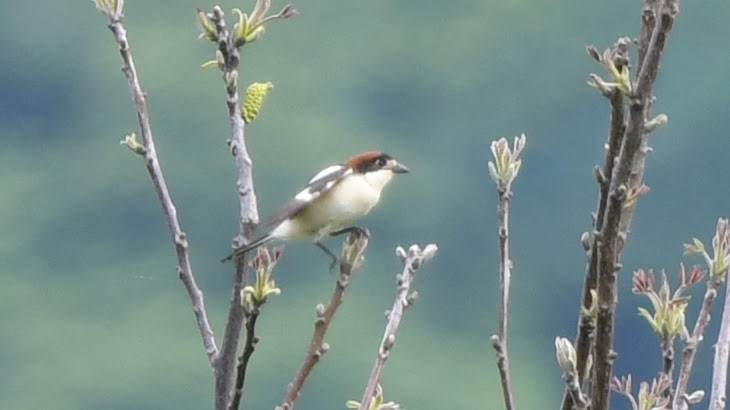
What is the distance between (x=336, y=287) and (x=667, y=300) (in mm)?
316

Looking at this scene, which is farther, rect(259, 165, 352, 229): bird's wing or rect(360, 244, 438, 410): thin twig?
rect(259, 165, 352, 229): bird's wing

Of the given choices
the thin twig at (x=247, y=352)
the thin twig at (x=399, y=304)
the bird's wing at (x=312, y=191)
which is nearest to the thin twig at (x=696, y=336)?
the thin twig at (x=399, y=304)

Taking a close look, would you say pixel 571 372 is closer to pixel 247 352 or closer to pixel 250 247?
pixel 247 352

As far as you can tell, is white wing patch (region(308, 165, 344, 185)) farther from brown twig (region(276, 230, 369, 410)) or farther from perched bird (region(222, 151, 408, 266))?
brown twig (region(276, 230, 369, 410))

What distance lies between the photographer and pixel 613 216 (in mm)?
872

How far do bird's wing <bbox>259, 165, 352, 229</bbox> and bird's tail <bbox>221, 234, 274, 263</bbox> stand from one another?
17 mm

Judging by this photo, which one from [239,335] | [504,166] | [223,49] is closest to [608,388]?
[504,166]

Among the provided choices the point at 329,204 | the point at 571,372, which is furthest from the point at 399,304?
the point at 329,204

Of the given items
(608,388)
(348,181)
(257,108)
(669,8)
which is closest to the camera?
(669,8)

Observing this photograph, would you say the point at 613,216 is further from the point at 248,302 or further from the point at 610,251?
the point at 248,302

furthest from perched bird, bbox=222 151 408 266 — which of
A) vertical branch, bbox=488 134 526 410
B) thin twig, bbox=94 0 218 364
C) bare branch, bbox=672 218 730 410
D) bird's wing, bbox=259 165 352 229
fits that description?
bare branch, bbox=672 218 730 410

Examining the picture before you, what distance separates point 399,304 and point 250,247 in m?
0.22

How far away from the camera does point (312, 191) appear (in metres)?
1.45

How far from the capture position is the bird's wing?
1386 millimetres
